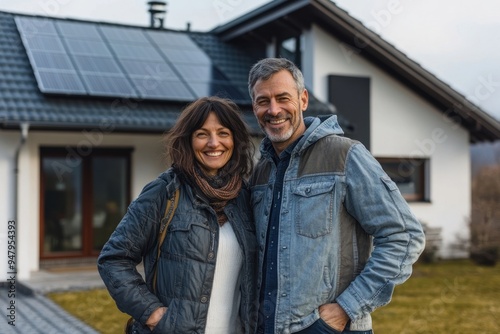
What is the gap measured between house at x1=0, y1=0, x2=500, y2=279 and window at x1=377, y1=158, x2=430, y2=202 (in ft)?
0.08

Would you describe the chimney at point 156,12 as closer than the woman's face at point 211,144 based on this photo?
No

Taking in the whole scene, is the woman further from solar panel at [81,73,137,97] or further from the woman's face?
solar panel at [81,73,137,97]

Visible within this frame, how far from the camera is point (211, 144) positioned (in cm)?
323

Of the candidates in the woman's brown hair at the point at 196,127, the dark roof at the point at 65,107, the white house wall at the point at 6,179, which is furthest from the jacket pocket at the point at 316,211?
the white house wall at the point at 6,179

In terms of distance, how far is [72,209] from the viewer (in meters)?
12.5

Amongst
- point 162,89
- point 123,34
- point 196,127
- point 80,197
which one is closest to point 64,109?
point 80,197

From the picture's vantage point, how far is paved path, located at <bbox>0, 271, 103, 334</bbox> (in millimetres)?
7781

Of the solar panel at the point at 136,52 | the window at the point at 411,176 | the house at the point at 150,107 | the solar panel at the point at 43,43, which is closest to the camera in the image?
the house at the point at 150,107

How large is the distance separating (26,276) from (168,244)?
8.80 metres

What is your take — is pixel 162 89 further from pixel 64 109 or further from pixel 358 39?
pixel 358 39

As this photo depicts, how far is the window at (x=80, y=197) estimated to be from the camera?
40.2ft

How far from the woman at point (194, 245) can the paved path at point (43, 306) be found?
15.4 ft

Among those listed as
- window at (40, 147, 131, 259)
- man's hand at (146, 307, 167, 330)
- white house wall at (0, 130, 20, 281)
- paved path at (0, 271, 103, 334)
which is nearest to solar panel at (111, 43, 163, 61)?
window at (40, 147, 131, 259)

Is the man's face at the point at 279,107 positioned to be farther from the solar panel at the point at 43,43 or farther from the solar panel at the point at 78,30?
the solar panel at the point at 78,30
